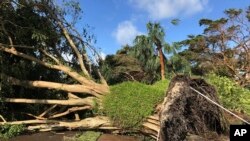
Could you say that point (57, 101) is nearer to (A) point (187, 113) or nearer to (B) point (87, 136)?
(B) point (87, 136)

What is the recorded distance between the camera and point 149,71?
1934cm

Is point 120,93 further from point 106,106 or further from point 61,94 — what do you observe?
point 61,94

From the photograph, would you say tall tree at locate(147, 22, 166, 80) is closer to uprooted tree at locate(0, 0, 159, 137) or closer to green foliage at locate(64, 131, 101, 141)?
uprooted tree at locate(0, 0, 159, 137)

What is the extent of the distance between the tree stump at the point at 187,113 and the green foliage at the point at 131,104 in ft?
5.82

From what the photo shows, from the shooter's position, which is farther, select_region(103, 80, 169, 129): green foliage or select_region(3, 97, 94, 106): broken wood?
select_region(3, 97, 94, 106): broken wood

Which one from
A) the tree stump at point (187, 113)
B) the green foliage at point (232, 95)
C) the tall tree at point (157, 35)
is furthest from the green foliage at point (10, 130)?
the tall tree at point (157, 35)

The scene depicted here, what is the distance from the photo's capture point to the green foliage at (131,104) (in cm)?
1110

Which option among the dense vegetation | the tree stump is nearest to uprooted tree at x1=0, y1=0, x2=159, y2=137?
the dense vegetation

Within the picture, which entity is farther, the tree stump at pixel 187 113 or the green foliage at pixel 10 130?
the green foliage at pixel 10 130

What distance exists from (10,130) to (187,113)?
5.88 metres

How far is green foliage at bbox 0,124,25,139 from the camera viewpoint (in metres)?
11.8

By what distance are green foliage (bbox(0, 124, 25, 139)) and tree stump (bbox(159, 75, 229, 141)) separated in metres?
5.71

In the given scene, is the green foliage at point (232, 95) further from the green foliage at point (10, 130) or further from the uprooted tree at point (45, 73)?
the green foliage at point (10, 130)

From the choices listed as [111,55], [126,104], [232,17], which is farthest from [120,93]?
[232,17]
